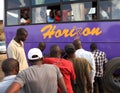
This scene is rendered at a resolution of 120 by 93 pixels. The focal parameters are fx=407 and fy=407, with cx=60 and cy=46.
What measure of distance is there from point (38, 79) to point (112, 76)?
660 centimetres

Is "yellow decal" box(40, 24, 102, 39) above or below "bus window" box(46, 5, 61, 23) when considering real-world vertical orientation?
below

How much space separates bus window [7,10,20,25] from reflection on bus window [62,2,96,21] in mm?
2059

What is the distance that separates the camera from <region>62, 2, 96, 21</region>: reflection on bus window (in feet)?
37.8

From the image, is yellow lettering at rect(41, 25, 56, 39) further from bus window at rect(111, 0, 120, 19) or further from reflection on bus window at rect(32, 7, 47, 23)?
bus window at rect(111, 0, 120, 19)

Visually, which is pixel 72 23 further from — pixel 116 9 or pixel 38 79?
pixel 38 79

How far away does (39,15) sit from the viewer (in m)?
12.8

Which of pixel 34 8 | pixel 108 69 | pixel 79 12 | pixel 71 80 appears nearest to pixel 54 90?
pixel 71 80

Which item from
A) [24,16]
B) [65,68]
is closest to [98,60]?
[65,68]

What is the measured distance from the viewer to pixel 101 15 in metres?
11.3

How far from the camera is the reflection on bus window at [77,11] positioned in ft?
37.8

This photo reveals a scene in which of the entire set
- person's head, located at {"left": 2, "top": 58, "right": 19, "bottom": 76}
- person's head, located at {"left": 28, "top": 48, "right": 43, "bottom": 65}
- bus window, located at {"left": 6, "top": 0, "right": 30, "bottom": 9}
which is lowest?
person's head, located at {"left": 2, "top": 58, "right": 19, "bottom": 76}

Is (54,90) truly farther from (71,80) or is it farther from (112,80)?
(112,80)

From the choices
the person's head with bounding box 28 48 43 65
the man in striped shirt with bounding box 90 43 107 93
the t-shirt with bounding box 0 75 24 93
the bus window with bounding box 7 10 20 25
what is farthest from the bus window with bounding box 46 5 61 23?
the t-shirt with bounding box 0 75 24 93

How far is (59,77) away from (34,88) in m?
0.42
